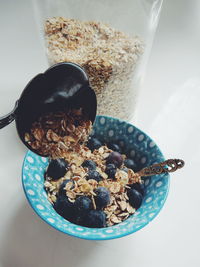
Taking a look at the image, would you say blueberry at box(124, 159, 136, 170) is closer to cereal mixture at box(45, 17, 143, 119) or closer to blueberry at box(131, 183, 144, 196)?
blueberry at box(131, 183, 144, 196)

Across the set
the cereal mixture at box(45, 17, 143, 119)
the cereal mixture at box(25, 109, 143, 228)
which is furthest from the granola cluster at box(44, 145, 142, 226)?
the cereal mixture at box(45, 17, 143, 119)

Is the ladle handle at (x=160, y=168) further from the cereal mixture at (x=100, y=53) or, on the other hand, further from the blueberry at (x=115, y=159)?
the cereal mixture at (x=100, y=53)

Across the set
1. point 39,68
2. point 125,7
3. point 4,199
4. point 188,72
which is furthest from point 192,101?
point 4,199

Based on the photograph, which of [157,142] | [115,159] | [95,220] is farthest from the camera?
[157,142]

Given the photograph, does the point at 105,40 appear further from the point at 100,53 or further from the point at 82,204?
the point at 82,204

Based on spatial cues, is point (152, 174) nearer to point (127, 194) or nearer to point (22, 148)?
point (127, 194)

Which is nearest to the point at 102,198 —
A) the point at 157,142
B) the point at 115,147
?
the point at 115,147
